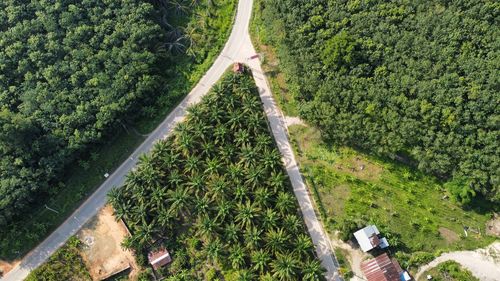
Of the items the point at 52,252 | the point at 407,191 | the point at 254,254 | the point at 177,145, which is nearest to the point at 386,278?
the point at 407,191

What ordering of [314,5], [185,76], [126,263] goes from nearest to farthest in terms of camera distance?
[126,263] < [314,5] < [185,76]

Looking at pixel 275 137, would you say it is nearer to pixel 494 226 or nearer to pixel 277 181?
pixel 277 181

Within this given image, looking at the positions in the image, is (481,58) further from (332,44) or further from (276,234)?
(276,234)

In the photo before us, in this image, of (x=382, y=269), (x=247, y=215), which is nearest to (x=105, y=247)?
(x=247, y=215)

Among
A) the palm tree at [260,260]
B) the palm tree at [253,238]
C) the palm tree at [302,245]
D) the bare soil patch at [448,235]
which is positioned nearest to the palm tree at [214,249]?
the palm tree at [253,238]

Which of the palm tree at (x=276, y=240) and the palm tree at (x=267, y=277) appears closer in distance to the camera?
the palm tree at (x=267, y=277)

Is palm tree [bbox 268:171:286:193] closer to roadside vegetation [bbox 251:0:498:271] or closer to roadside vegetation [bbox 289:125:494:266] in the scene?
roadside vegetation [bbox 251:0:498:271]

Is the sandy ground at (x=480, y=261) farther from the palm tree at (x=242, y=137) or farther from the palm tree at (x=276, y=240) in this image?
the palm tree at (x=242, y=137)
